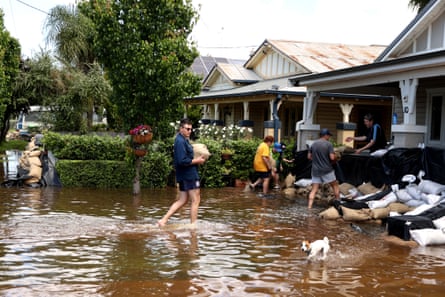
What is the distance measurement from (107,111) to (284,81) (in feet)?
41.3

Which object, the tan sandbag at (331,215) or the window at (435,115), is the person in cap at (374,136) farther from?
the tan sandbag at (331,215)

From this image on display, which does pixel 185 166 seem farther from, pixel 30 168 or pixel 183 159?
pixel 30 168

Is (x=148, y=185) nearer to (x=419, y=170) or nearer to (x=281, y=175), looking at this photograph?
(x=281, y=175)

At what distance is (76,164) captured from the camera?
14867 mm

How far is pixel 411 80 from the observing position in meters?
12.8

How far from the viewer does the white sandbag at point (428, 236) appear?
333 inches

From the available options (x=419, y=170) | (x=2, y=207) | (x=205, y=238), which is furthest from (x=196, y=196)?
(x=419, y=170)

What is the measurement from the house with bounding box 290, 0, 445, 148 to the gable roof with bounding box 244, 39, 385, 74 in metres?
6.97

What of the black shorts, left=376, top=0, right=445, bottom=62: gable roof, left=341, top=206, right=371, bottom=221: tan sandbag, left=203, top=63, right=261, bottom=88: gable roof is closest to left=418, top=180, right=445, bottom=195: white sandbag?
left=341, top=206, right=371, bottom=221: tan sandbag

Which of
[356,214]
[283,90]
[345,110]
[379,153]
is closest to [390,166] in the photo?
[379,153]

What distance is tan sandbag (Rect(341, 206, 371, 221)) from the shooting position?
10.7 metres

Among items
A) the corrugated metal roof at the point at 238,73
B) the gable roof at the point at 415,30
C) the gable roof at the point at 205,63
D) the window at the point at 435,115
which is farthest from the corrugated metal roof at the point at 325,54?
the gable roof at the point at 205,63

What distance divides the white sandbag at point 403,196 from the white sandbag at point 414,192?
2.5 inches

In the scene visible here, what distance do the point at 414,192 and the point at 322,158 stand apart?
7.23 ft
